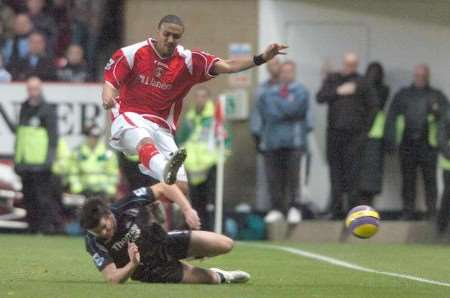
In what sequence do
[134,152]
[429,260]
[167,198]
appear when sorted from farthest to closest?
[429,260]
[134,152]
[167,198]

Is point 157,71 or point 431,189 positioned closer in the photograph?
point 157,71

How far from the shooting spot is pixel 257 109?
71.3 feet

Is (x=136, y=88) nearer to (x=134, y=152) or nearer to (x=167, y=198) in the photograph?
(x=134, y=152)

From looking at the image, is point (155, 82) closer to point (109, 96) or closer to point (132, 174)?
point (109, 96)

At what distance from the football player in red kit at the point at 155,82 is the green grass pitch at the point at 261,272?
1.34 meters

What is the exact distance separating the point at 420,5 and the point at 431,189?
296cm

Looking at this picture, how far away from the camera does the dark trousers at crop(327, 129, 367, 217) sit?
70.6ft

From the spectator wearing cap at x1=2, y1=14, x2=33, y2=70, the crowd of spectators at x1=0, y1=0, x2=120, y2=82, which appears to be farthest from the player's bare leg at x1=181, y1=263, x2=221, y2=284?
the spectator wearing cap at x1=2, y1=14, x2=33, y2=70

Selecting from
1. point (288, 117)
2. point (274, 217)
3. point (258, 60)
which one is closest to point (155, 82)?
point (258, 60)

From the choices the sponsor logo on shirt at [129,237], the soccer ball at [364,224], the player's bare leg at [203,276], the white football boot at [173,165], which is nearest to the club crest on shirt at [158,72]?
the white football boot at [173,165]

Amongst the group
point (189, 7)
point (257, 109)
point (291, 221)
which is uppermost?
point (189, 7)

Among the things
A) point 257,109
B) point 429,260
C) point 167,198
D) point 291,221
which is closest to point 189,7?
point 257,109

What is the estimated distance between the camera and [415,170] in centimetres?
2180

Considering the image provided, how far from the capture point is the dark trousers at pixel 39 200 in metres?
21.4
